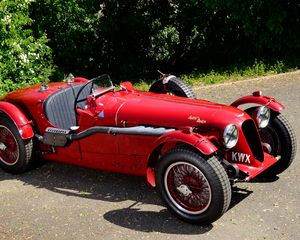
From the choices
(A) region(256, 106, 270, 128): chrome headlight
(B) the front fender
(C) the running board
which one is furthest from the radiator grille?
(C) the running board

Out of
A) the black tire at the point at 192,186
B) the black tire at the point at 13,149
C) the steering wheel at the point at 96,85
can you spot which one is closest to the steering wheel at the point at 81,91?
the steering wheel at the point at 96,85

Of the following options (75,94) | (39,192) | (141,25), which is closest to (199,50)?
(141,25)

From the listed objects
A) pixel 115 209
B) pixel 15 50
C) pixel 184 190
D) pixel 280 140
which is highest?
pixel 15 50

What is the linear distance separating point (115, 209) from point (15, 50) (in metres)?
6.47

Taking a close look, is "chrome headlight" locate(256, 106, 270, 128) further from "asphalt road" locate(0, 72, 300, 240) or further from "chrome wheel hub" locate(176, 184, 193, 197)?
"chrome wheel hub" locate(176, 184, 193, 197)

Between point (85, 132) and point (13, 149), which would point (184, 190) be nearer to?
point (85, 132)

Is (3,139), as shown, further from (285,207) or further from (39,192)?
(285,207)

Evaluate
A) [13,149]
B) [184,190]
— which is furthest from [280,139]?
[13,149]

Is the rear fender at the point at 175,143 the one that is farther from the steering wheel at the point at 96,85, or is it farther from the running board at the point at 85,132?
the steering wheel at the point at 96,85

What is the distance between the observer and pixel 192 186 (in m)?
5.74

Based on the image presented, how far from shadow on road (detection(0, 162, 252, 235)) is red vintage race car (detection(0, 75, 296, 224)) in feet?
0.57

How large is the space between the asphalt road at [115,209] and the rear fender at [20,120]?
2.16 ft

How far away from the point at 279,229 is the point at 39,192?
10.3ft

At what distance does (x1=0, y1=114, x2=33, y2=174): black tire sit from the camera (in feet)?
24.0
